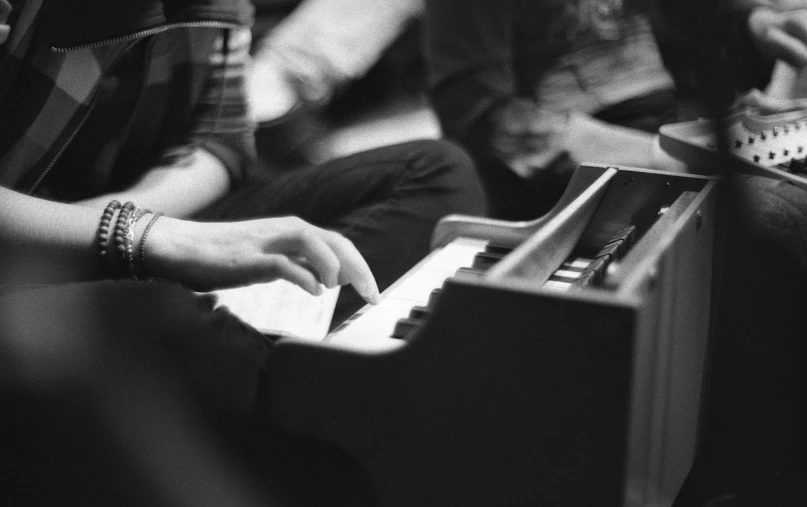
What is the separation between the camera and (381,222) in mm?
1180

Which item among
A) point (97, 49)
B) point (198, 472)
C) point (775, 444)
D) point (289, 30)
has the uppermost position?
point (97, 49)

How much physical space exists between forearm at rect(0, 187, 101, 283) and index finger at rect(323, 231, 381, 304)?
0.24 m

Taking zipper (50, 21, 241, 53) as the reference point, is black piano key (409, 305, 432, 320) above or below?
below

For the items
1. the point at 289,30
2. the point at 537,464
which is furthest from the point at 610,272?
the point at 289,30

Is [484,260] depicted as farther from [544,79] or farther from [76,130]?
[544,79]

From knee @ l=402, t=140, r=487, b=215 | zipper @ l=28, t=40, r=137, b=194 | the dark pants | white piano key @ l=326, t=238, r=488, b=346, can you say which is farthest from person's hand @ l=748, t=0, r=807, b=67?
zipper @ l=28, t=40, r=137, b=194

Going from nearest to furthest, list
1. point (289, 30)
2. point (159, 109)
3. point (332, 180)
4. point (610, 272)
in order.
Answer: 1. point (610, 272)
2. point (159, 109)
3. point (332, 180)
4. point (289, 30)

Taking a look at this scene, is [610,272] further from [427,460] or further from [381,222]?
[381,222]

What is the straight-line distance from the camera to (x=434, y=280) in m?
0.91

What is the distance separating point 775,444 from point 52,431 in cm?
81

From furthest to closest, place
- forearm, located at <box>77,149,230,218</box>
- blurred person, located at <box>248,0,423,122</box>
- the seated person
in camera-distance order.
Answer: blurred person, located at <box>248,0,423,122</box>
the seated person
forearm, located at <box>77,149,230,218</box>

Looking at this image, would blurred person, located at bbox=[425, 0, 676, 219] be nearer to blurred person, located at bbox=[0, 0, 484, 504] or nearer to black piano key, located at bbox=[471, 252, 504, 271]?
blurred person, located at bbox=[0, 0, 484, 504]

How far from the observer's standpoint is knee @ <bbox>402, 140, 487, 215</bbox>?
47.4 inches

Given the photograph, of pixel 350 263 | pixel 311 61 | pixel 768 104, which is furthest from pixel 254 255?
pixel 311 61
